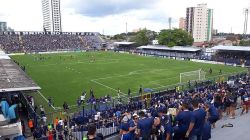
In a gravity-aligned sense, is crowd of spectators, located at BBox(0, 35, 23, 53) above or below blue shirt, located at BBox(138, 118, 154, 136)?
above

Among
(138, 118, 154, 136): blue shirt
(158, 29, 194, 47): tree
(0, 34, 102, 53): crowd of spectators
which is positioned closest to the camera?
(138, 118, 154, 136): blue shirt

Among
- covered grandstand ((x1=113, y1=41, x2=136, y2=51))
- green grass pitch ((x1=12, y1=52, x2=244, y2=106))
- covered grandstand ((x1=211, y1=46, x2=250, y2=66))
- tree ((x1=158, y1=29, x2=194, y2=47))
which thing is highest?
tree ((x1=158, y1=29, x2=194, y2=47))

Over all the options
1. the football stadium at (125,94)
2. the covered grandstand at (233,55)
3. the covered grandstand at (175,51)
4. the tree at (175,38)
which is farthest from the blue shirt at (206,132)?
the tree at (175,38)

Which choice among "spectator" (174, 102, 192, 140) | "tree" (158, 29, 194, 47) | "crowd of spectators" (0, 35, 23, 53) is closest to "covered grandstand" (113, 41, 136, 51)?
"tree" (158, 29, 194, 47)

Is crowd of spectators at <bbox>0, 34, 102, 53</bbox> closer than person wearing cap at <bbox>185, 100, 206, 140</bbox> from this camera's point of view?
No

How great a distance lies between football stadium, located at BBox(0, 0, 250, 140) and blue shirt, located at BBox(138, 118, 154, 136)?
0.03 meters

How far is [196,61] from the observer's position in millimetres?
55438

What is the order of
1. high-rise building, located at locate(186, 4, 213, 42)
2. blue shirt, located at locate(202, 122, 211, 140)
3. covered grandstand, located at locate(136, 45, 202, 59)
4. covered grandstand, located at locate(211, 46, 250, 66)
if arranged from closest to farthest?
1. blue shirt, located at locate(202, 122, 211, 140)
2. covered grandstand, located at locate(211, 46, 250, 66)
3. covered grandstand, located at locate(136, 45, 202, 59)
4. high-rise building, located at locate(186, 4, 213, 42)

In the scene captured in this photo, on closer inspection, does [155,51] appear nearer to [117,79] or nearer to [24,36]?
[117,79]

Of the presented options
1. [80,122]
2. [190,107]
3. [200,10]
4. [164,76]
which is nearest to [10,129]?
[190,107]

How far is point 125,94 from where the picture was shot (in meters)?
28.2

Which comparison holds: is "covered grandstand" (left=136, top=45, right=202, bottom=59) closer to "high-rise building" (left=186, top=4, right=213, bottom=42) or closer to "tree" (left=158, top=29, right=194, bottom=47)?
"tree" (left=158, top=29, right=194, bottom=47)

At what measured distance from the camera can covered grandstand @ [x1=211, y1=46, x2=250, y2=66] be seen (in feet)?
159

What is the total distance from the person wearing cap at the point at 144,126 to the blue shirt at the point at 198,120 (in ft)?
3.87
